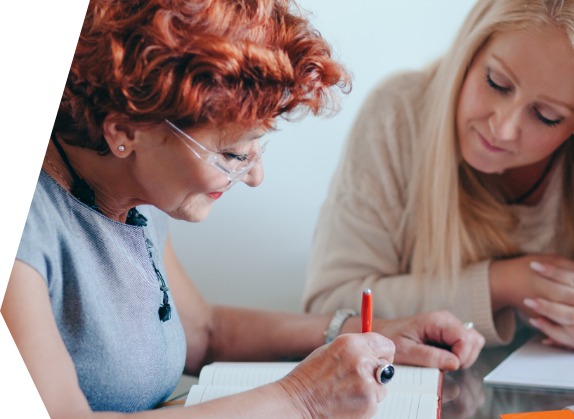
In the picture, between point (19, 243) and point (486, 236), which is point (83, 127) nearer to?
point (19, 243)

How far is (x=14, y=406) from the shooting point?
2.71 feet

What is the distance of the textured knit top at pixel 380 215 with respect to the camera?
4.75 ft

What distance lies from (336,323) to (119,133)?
Answer: 0.55 m

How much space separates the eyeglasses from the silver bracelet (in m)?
0.41

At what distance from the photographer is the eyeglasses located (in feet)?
2.88

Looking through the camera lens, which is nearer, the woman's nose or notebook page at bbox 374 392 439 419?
notebook page at bbox 374 392 439 419

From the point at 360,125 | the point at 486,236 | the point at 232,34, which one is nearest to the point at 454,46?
the point at 360,125

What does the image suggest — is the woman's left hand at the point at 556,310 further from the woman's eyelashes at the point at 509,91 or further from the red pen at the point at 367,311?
the red pen at the point at 367,311

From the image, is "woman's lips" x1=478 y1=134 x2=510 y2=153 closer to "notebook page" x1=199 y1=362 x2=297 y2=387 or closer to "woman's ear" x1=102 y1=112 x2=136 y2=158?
"notebook page" x1=199 y1=362 x2=297 y2=387

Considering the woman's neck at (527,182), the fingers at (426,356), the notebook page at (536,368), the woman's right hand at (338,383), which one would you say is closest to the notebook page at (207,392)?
the woman's right hand at (338,383)

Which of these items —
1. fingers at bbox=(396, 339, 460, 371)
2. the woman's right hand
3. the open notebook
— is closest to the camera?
the woman's right hand

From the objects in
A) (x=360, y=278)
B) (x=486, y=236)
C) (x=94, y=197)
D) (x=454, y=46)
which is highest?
(x=454, y=46)

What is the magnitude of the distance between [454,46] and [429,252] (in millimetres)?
335

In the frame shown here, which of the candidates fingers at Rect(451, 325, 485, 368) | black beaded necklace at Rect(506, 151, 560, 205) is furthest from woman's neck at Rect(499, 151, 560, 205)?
fingers at Rect(451, 325, 485, 368)
